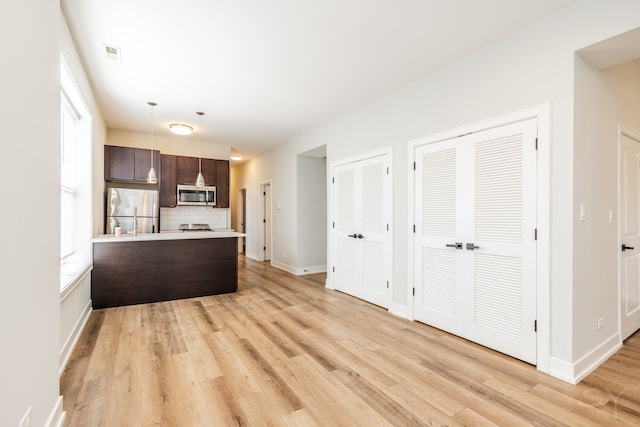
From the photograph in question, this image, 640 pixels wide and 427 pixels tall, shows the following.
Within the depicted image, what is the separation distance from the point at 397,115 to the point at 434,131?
655mm

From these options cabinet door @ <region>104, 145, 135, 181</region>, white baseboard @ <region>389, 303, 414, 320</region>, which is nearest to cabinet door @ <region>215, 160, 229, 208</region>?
cabinet door @ <region>104, 145, 135, 181</region>

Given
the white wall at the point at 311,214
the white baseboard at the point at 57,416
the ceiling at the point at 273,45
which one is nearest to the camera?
the white baseboard at the point at 57,416

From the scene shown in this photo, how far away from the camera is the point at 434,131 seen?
3256 mm

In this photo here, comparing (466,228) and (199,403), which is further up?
(466,228)

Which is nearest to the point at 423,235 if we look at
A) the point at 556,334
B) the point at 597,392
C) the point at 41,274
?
the point at 556,334

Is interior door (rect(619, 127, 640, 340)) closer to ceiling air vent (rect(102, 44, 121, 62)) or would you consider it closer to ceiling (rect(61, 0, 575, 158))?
ceiling (rect(61, 0, 575, 158))

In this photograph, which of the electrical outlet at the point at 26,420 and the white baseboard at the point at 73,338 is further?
the white baseboard at the point at 73,338

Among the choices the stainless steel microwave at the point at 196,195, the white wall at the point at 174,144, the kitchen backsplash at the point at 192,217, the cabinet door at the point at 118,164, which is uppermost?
A: the white wall at the point at 174,144

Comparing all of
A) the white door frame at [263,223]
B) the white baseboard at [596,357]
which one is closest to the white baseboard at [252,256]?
the white door frame at [263,223]

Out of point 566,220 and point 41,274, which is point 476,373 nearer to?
point 566,220

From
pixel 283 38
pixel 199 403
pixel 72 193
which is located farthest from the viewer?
pixel 72 193

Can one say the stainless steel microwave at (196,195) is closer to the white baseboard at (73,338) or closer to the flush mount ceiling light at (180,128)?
the flush mount ceiling light at (180,128)

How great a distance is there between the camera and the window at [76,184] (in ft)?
11.0

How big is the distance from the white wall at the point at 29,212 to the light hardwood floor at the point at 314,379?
2.00 ft
